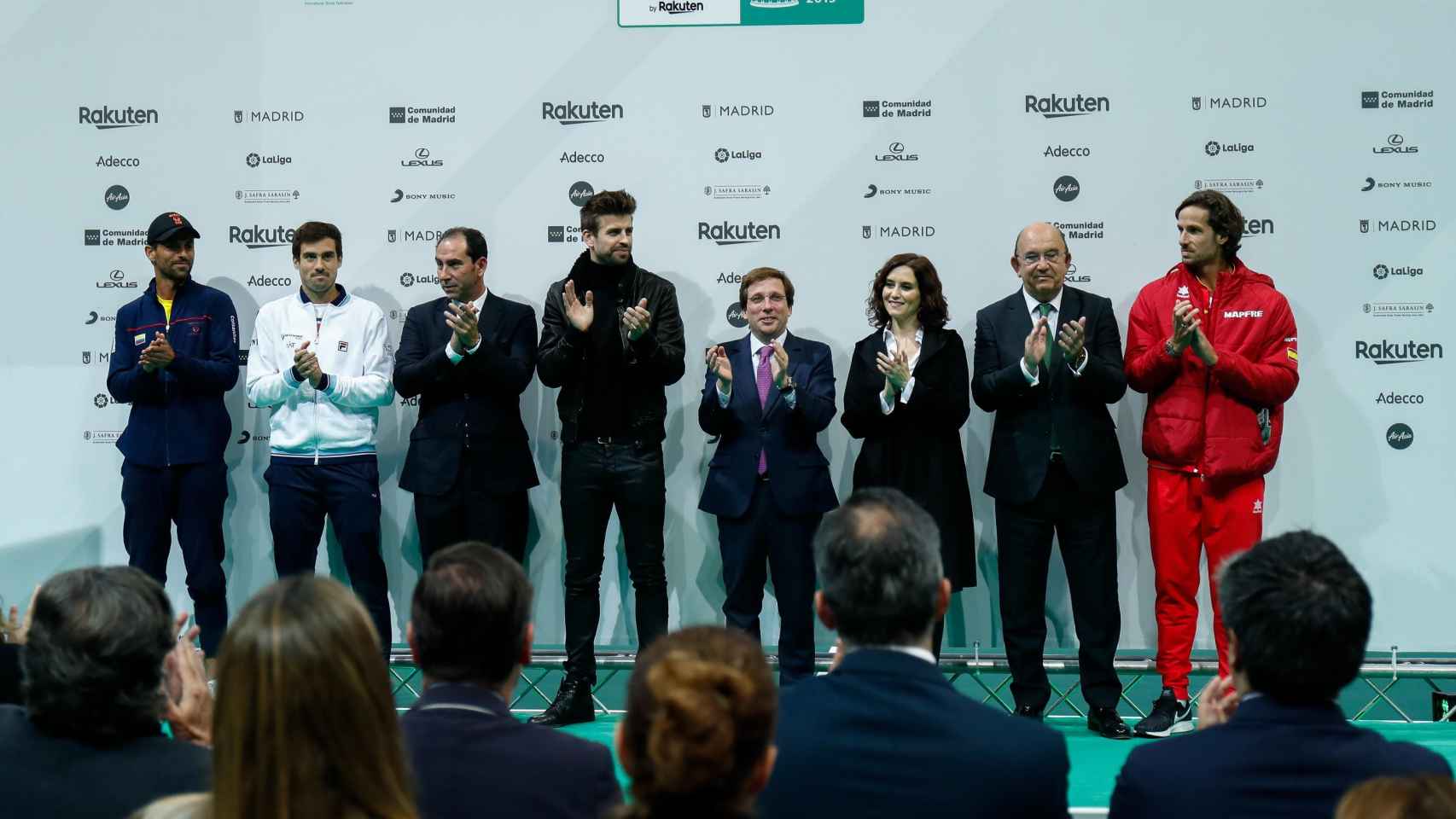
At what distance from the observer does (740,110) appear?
18.7 feet

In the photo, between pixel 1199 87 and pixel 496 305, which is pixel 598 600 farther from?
pixel 1199 87

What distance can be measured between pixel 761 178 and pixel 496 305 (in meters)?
1.23

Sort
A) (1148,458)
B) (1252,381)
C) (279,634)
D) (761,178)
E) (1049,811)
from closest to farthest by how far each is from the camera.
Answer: (279,634)
(1049,811)
(1252,381)
(1148,458)
(761,178)

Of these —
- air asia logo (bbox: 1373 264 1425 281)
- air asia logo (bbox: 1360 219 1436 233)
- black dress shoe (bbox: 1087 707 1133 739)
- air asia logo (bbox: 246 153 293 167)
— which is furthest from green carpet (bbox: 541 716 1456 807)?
air asia logo (bbox: 246 153 293 167)

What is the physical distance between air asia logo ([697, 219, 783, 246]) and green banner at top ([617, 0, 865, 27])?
2.78ft

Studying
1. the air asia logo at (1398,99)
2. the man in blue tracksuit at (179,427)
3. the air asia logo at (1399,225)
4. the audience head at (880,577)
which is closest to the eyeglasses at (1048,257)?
the air asia logo at (1399,225)

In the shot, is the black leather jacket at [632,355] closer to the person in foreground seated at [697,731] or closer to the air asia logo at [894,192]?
the air asia logo at [894,192]

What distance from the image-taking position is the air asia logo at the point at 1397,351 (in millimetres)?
5523

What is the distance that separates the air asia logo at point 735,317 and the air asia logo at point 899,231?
617 millimetres

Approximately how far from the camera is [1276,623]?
202 centimetres

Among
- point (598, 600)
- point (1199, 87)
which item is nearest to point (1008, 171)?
point (1199, 87)

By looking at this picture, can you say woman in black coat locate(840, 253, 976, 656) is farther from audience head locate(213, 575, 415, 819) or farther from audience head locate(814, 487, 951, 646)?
audience head locate(213, 575, 415, 819)

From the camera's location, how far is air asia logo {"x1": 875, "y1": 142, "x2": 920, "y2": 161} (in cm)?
564

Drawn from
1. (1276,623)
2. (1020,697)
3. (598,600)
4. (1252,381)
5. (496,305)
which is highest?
(496,305)
